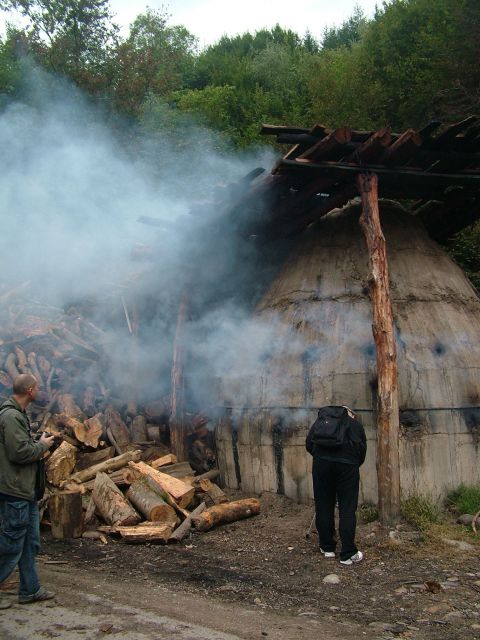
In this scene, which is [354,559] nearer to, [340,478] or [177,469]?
[340,478]

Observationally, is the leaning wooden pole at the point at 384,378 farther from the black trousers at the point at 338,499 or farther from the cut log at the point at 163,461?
the cut log at the point at 163,461

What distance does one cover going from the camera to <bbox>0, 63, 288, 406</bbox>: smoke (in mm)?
9477

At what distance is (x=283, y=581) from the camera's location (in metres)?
5.16

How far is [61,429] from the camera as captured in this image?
863 cm

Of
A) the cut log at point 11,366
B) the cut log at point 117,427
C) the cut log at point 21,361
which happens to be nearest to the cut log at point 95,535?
the cut log at point 117,427

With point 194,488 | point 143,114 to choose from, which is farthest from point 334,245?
point 143,114

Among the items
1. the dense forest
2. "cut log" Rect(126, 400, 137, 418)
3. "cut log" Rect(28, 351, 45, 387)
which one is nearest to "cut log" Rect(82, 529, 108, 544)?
"cut log" Rect(126, 400, 137, 418)

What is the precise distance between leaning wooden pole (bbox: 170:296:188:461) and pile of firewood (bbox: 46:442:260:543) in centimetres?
77

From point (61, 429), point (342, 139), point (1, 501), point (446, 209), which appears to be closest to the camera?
point (1, 501)

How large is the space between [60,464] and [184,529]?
1.97 m

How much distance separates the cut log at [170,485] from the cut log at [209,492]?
12.3 inches

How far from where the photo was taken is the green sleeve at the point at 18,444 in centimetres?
448

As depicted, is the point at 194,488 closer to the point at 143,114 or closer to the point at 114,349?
the point at 114,349

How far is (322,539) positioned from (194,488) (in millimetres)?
2188
